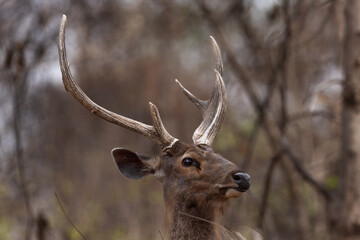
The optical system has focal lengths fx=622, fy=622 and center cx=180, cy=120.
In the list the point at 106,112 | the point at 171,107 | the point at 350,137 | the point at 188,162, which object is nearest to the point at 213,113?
the point at 188,162

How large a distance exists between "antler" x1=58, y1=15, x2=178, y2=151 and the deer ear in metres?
0.31

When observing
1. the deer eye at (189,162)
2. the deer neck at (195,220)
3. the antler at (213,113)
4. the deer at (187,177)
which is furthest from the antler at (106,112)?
the deer neck at (195,220)

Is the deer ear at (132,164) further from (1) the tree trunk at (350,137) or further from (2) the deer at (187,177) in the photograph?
(1) the tree trunk at (350,137)

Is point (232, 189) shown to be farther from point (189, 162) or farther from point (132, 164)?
point (132, 164)

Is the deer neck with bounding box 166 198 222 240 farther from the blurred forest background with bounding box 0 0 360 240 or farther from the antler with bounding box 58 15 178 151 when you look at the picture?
the blurred forest background with bounding box 0 0 360 240

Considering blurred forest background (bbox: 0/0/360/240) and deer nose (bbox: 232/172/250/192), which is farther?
blurred forest background (bbox: 0/0/360/240)

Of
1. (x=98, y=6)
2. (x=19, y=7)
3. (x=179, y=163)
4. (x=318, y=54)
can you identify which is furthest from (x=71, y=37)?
(x=179, y=163)

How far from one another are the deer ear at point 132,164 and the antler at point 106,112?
0.31 meters

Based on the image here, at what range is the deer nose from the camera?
4649mm

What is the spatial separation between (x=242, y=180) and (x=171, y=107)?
35.3 ft

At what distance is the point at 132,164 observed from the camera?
5.51 metres

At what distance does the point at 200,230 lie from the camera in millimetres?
4984

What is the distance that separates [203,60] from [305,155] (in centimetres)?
586

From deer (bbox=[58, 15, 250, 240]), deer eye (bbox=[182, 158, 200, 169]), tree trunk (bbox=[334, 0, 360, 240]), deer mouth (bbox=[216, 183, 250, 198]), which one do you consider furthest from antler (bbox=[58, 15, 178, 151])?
tree trunk (bbox=[334, 0, 360, 240])
